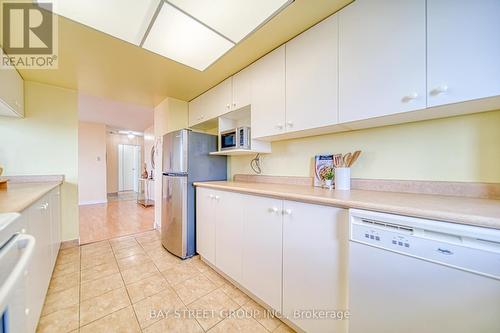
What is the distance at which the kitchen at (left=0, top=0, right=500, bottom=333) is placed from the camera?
731mm

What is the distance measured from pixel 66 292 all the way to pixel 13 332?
118 centimetres

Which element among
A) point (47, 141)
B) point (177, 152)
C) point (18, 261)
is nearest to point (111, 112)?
point (47, 141)

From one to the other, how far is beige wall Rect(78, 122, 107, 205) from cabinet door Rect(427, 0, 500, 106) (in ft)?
21.7

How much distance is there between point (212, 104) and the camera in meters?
2.32

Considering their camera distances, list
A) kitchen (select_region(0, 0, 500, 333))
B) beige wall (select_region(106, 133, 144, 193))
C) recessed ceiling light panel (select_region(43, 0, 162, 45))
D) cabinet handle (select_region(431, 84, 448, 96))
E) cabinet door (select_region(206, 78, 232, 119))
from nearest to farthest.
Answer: kitchen (select_region(0, 0, 500, 333))
cabinet handle (select_region(431, 84, 448, 96))
recessed ceiling light panel (select_region(43, 0, 162, 45))
cabinet door (select_region(206, 78, 232, 119))
beige wall (select_region(106, 133, 144, 193))

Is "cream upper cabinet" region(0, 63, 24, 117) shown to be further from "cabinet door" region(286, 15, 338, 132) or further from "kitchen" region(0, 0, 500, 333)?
"cabinet door" region(286, 15, 338, 132)

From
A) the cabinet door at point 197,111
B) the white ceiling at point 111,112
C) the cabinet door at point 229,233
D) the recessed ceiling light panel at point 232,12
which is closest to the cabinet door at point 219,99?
the cabinet door at point 197,111

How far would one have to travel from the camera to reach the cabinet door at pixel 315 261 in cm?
95

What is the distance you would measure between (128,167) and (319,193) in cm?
764

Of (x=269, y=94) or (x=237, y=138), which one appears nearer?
(x=269, y=94)

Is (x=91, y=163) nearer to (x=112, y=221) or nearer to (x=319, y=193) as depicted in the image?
(x=112, y=221)

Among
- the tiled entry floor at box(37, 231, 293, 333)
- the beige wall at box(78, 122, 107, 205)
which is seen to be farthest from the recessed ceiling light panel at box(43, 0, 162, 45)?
the beige wall at box(78, 122, 107, 205)

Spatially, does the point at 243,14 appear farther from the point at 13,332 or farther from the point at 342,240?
the point at 13,332

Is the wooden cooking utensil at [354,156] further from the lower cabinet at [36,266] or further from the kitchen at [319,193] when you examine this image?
the lower cabinet at [36,266]
